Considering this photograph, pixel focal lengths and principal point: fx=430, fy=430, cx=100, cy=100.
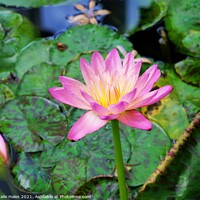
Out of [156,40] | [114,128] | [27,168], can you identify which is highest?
[114,128]

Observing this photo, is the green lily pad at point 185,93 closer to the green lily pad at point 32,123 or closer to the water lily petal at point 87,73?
the green lily pad at point 32,123

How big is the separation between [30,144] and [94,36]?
2.06ft

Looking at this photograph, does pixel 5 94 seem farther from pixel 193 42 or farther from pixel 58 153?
pixel 193 42

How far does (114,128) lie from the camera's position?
40.4 inches

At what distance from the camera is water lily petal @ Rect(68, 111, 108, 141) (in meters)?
1.01

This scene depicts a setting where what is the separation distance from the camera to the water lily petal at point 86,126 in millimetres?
1009

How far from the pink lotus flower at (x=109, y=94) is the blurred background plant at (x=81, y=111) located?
0.14 metres

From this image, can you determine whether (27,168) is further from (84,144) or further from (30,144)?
(84,144)

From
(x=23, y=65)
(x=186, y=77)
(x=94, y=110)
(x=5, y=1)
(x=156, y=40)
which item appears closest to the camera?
(x=94, y=110)

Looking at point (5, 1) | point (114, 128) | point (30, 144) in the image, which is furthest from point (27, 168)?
point (5, 1)

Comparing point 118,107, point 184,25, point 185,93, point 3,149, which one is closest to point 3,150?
point 3,149

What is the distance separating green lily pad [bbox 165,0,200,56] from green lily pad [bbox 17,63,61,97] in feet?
1.85

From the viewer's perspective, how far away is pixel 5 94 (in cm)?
171

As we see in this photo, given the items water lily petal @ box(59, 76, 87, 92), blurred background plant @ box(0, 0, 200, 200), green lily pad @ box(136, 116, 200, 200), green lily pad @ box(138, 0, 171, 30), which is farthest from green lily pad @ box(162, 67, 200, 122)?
water lily petal @ box(59, 76, 87, 92)
